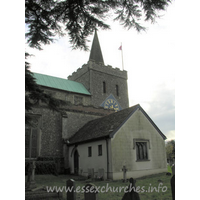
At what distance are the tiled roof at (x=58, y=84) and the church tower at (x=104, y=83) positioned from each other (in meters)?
1.44

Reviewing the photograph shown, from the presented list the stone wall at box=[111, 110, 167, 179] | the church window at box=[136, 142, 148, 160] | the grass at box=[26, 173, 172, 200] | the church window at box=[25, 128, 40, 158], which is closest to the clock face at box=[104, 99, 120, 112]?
the church window at box=[25, 128, 40, 158]

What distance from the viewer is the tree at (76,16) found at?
5.08m

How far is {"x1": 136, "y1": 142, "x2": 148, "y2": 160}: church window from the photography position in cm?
1373

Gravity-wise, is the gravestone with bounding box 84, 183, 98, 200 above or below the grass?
above

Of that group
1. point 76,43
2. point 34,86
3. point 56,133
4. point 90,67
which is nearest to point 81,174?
point 56,133

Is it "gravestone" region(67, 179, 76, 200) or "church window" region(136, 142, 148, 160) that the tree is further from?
"church window" region(136, 142, 148, 160)

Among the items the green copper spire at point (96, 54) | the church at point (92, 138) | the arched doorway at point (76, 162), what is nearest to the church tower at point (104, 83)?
the green copper spire at point (96, 54)

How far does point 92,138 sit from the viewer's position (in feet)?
47.1

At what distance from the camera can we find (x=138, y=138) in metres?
13.9

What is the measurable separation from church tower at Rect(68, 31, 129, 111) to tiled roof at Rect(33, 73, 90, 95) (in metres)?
1.44

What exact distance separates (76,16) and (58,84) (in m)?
20.3
